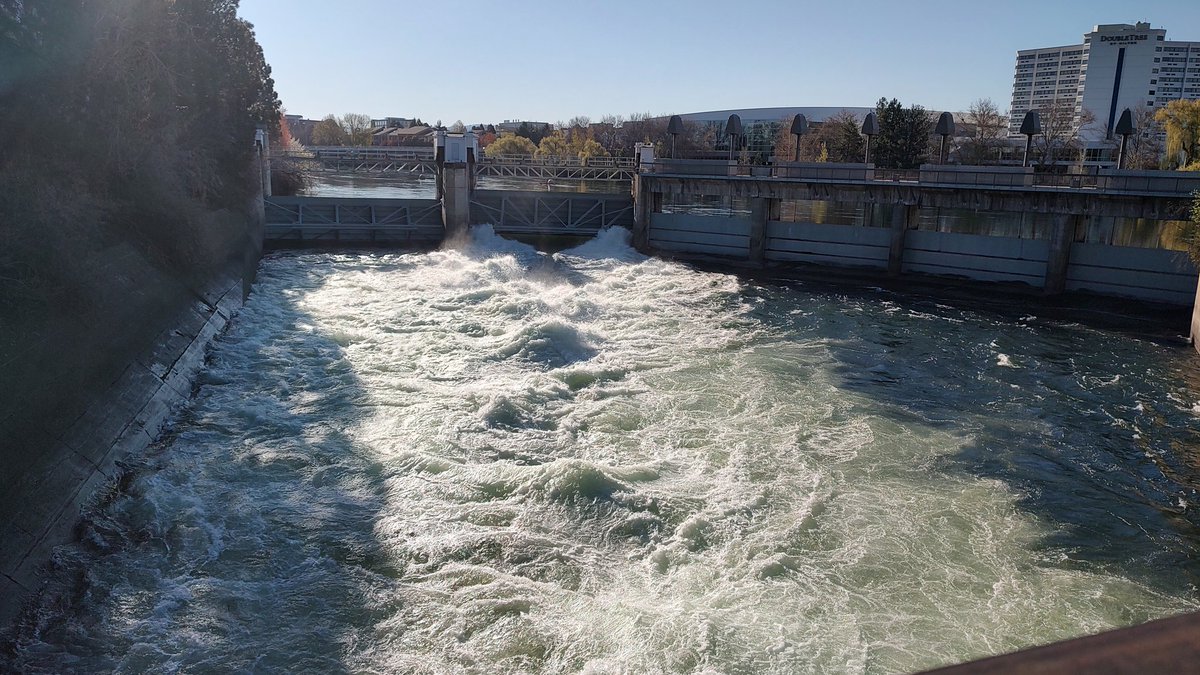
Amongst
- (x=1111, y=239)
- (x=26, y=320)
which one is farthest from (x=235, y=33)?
(x=1111, y=239)

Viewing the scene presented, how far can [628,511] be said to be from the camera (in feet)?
33.1

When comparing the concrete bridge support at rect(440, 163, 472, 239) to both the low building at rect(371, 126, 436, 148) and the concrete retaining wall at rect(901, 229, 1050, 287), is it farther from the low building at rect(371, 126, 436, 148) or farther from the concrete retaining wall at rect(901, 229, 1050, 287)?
the low building at rect(371, 126, 436, 148)

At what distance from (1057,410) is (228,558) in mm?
13200

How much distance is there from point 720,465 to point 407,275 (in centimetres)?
1736

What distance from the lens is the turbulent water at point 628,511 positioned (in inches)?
302

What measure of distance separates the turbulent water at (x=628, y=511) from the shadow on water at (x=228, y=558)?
0.03 metres

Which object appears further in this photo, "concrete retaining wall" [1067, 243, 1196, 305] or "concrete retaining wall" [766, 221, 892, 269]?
"concrete retaining wall" [766, 221, 892, 269]

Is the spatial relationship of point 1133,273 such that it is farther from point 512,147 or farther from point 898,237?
point 512,147

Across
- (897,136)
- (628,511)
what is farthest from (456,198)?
(897,136)

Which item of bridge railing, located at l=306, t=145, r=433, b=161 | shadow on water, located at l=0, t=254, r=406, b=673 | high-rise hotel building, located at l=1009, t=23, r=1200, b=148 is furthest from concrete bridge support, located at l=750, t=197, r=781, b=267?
high-rise hotel building, located at l=1009, t=23, r=1200, b=148

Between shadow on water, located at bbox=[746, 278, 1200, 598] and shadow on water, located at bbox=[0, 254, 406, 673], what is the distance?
7809 mm

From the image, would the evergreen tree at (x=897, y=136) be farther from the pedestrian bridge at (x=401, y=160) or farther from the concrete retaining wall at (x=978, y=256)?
the concrete retaining wall at (x=978, y=256)

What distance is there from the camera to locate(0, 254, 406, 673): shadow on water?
24.4 feet

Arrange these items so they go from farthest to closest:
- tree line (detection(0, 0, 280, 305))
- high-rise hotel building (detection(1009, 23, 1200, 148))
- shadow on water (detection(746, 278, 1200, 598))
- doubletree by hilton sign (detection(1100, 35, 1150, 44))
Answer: doubletree by hilton sign (detection(1100, 35, 1150, 44)) < high-rise hotel building (detection(1009, 23, 1200, 148)) < tree line (detection(0, 0, 280, 305)) < shadow on water (detection(746, 278, 1200, 598))
